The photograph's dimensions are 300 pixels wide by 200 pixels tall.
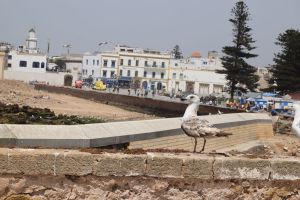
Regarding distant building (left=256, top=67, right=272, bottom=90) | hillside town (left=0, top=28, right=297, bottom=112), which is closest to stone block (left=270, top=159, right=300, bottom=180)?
distant building (left=256, top=67, right=272, bottom=90)

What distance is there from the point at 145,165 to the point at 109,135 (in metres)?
4.05

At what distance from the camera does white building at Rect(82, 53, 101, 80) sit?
93.1 meters

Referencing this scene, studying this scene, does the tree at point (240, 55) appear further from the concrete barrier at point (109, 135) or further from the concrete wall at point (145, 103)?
the concrete barrier at point (109, 135)

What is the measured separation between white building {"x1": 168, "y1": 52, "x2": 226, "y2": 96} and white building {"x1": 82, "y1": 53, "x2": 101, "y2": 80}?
500 inches

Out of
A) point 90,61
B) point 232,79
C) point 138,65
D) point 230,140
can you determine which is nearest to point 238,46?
point 232,79

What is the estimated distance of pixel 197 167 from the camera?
17.1ft

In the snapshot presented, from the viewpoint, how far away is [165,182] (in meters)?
5.11

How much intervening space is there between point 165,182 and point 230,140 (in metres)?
10.8

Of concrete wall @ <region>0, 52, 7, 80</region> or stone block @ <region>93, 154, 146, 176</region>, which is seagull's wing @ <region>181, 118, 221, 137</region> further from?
concrete wall @ <region>0, 52, 7, 80</region>

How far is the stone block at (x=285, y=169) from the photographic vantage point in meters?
5.59

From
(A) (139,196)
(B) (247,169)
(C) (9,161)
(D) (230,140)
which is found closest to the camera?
(C) (9,161)

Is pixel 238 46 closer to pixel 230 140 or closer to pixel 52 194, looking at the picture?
pixel 230 140

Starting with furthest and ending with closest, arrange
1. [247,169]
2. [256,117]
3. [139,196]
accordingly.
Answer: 1. [256,117]
2. [247,169]
3. [139,196]

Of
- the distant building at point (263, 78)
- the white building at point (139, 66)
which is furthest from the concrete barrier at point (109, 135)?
the white building at point (139, 66)
